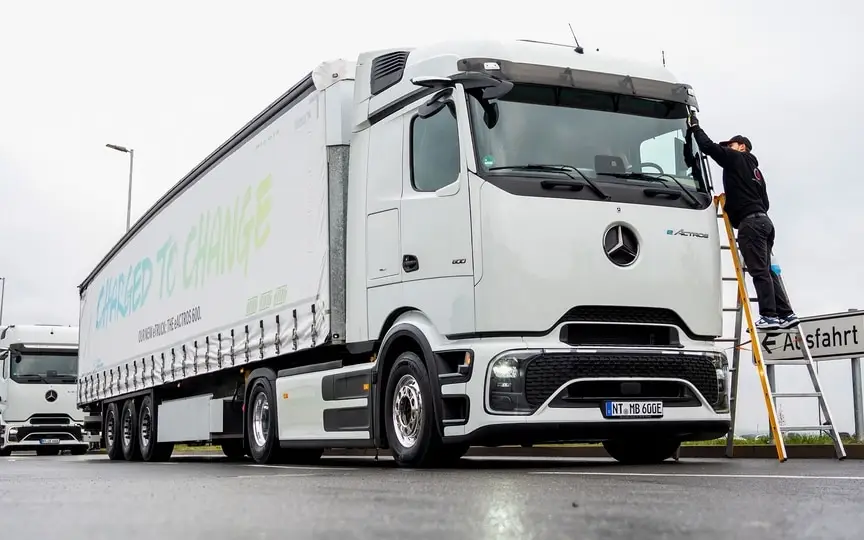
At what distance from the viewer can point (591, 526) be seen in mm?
4223

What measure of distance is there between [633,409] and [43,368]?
22.1m

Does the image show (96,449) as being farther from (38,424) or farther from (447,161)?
(447,161)

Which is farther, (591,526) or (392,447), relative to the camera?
(392,447)

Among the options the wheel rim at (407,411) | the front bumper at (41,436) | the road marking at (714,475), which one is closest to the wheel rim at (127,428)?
the front bumper at (41,436)

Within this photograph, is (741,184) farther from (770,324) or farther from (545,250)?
(545,250)

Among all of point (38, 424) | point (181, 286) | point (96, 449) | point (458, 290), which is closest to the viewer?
point (458, 290)

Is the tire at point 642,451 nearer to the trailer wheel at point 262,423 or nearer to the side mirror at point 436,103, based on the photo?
the side mirror at point 436,103

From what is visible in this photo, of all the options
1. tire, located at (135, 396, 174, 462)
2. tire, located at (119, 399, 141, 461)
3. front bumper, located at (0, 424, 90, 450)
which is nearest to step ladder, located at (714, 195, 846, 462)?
tire, located at (135, 396, 174, 462)

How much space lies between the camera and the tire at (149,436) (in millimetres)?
16719

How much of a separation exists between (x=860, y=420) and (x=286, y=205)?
20.3 ft

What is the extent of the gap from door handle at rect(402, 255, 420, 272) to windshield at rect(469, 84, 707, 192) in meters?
1.00

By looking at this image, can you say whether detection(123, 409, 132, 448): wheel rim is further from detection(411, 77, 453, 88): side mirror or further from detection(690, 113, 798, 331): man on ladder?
detection(690, 113, 798, 331): man on ladder

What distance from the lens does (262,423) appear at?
40.8ft

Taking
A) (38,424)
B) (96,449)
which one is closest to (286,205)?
(38,424)
